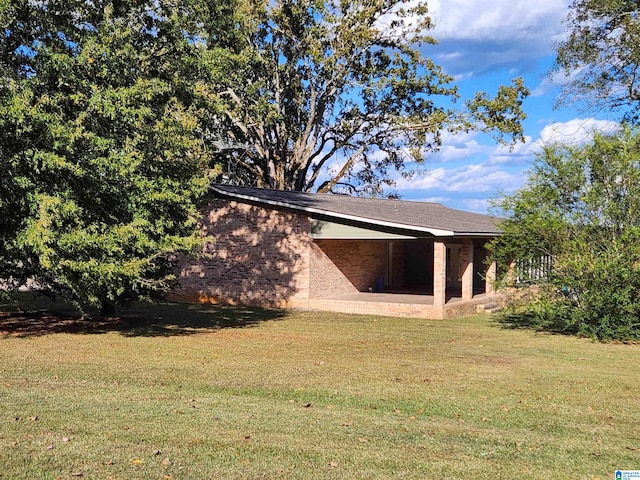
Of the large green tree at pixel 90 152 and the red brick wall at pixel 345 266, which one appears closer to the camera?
the large green tree at pixel 90 152

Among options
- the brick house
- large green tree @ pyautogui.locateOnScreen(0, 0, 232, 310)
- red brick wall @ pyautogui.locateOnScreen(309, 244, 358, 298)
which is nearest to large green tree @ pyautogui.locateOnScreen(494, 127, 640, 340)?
the brick house

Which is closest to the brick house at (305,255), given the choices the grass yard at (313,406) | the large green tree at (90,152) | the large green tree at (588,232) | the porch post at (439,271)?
the porch post at (439,271)

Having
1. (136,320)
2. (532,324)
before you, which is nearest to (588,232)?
(532,324)

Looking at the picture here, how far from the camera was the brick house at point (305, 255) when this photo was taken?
1934 cm

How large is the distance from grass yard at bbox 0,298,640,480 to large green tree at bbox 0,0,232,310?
187cm

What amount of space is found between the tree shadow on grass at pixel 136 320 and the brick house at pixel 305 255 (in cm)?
105

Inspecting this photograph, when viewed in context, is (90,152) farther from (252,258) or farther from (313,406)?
(252,258)

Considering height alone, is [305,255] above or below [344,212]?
below

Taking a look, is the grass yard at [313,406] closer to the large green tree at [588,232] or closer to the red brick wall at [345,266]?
the large green tree at [588,232]

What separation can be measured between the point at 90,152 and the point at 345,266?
12539 millimetres

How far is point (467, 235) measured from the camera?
19578 mm

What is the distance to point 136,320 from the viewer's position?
56.9 ft

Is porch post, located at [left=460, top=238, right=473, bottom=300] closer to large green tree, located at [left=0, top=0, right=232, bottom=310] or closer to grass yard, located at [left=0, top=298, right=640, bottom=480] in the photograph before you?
grass yard, located at [left=0, top=298, right=640, bottom=480]

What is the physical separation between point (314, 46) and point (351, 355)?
23578mm
